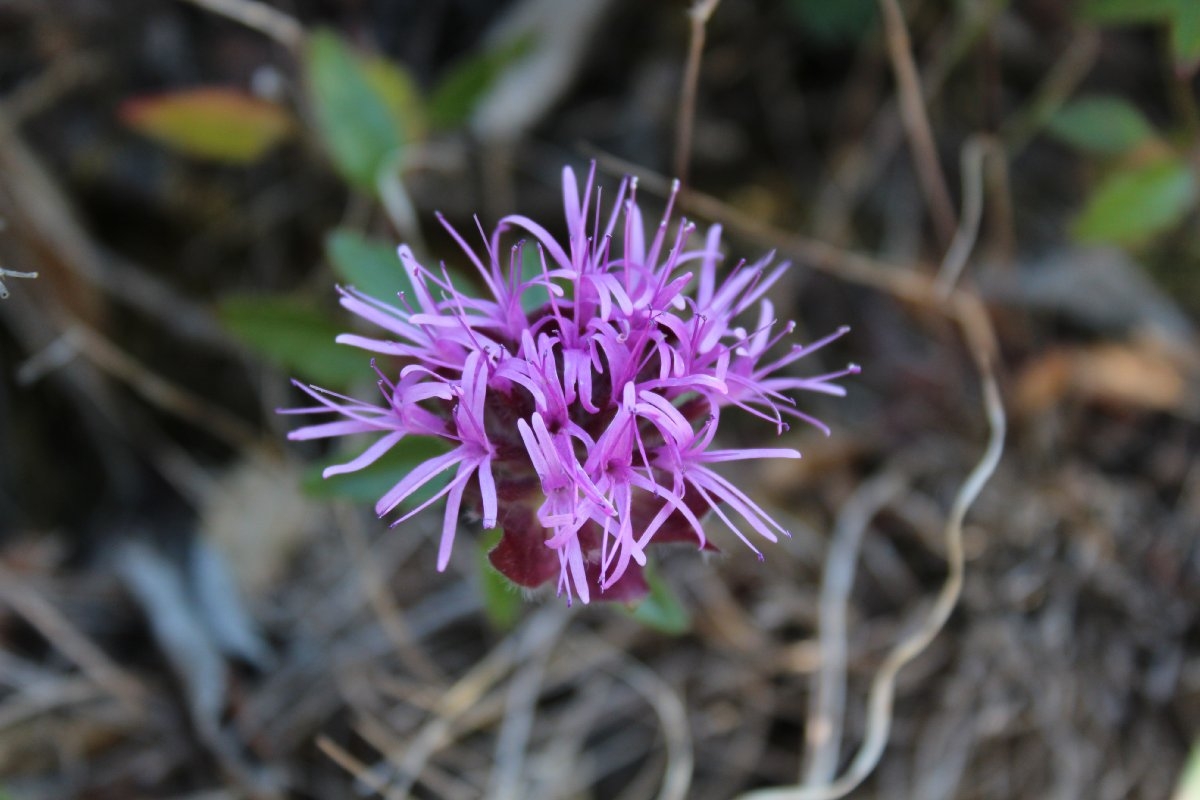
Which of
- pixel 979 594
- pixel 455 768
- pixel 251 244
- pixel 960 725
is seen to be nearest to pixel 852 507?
pixel 979 594

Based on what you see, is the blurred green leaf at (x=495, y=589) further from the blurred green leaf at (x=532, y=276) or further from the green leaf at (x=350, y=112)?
the green leaf at (x=350, y=112)

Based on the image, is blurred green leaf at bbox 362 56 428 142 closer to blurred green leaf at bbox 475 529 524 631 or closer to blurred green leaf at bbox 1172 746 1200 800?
blurred green leaf at bbox 475 529 524 631

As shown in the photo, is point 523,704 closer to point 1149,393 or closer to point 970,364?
point 970,364

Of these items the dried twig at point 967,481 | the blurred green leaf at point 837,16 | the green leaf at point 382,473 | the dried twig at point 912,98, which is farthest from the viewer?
the blurred green leaf at point 837,16

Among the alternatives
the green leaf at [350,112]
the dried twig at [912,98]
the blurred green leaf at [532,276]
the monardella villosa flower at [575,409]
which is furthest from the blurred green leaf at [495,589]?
the dried twig at [912,98]

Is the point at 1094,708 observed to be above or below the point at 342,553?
below

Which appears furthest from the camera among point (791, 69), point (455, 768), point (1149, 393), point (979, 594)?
point (791, 69)
